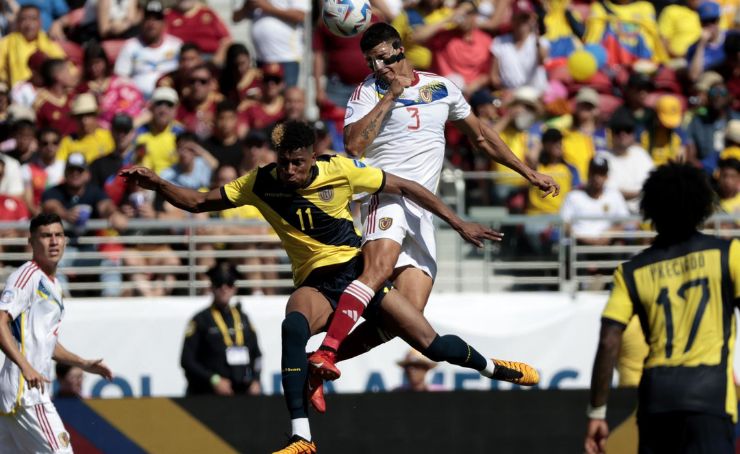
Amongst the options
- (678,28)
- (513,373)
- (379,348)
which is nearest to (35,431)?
(513,373)

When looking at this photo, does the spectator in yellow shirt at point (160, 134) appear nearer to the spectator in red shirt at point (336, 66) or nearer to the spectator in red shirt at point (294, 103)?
the spectator in red shirt at point (294, 103)

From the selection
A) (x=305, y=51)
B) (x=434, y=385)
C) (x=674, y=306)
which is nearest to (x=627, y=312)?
(x=674, y=306)

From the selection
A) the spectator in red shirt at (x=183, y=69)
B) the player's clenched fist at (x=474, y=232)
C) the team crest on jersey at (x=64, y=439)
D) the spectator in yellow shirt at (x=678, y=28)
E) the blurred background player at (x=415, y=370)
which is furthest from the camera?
the spectator in yellow shirt at (x=678, y=28)

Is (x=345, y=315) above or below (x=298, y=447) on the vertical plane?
above

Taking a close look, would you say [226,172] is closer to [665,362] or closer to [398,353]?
[398,353]

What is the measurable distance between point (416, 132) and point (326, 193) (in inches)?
35.8

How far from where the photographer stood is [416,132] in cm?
966

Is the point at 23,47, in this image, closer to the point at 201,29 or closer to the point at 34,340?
the point at 201,29

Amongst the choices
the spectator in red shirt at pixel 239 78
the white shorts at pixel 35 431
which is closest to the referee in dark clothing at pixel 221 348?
the white shorts at pixel 35 431

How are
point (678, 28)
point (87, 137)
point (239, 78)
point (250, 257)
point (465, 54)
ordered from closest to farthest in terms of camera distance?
1. point (250, 257)
2. point (87, 137)
3. point (239, 78)
4. point (465, 54)
5. point (678, 28)

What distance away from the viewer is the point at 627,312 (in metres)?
6.82

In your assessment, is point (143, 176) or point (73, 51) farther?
point (73, 51)

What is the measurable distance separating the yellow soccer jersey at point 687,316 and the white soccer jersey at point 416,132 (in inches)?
119

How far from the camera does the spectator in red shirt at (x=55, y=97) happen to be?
15094 millimetres
